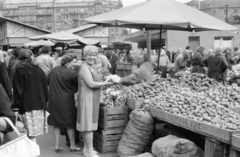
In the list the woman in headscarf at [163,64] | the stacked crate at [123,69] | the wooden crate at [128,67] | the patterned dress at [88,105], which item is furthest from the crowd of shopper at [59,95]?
the stacked crate at [123,69]

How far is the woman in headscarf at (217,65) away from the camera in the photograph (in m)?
9.32

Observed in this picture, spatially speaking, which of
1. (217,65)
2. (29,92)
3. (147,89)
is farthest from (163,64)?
(29,92)

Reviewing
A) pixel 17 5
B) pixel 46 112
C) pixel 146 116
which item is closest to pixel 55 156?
pixel 46 112

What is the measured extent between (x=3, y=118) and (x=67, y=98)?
10.1ft

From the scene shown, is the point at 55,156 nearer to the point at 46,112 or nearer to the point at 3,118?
the point at 46,112

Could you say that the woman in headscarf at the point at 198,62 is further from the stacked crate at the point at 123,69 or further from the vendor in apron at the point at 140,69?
the stacked crate at the point at 123,69

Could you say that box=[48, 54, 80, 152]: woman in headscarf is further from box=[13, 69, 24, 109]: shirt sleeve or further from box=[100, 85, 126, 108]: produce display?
box=[13, 69, 24, 109]: shirt sleeve

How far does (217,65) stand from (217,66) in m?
0.03

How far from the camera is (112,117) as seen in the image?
5285 mm

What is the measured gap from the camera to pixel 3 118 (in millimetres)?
2244

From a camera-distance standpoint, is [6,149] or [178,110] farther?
[178,110]

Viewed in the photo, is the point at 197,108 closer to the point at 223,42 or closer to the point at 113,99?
the point at 113,99

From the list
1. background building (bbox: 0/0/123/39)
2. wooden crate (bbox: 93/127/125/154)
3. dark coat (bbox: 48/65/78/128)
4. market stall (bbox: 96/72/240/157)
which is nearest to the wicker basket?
market stall (bbox: 96/72/240/157)

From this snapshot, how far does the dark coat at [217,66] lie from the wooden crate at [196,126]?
4.88 metres
